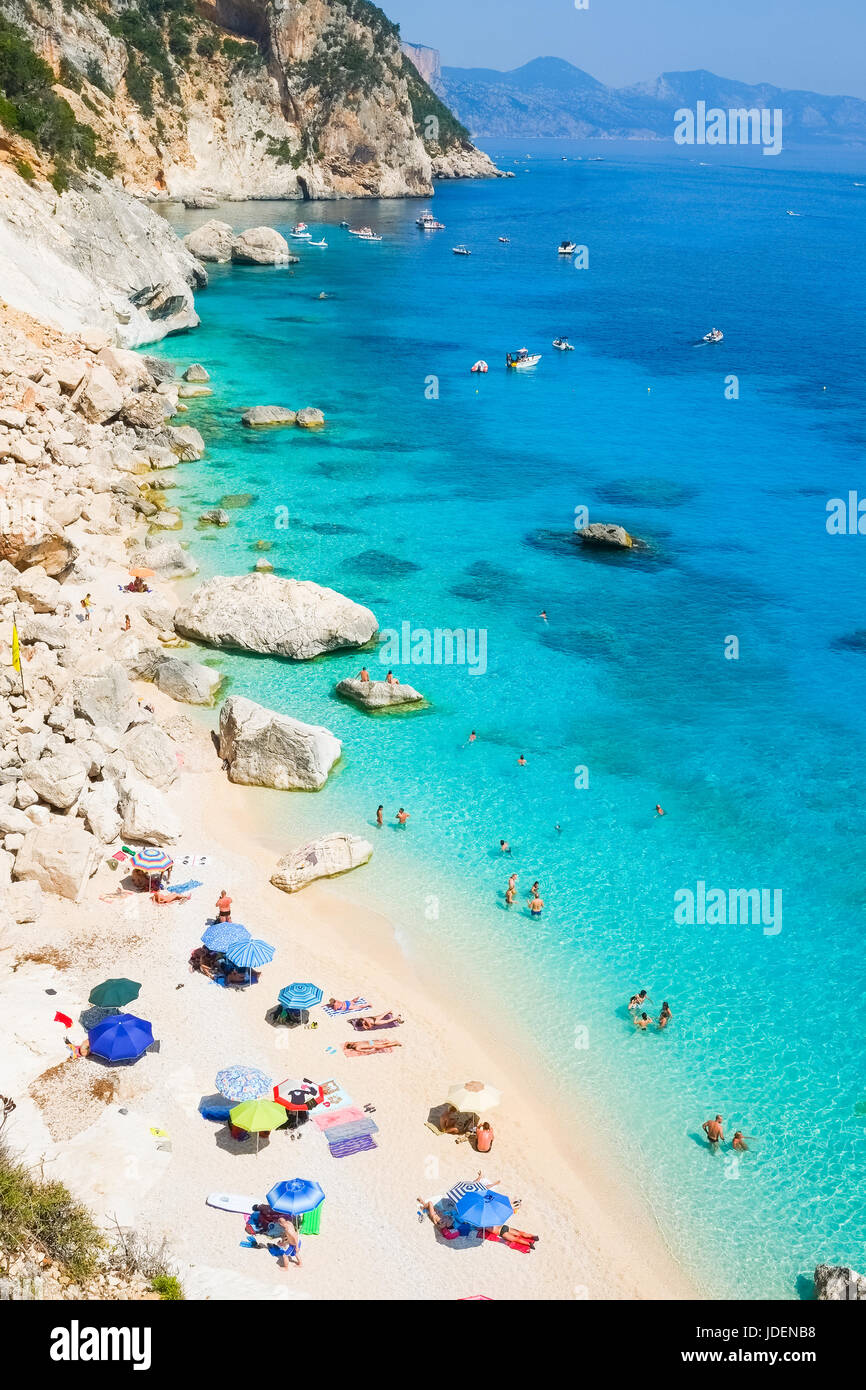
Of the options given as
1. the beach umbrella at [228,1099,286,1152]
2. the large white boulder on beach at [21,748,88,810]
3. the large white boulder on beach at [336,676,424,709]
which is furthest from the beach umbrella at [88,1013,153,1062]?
the large white boulder on beach at [336,676,424,709]

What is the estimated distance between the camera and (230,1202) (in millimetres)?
18281

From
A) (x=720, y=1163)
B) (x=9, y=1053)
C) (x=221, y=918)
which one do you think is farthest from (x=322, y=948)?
(x=720, y=1163)

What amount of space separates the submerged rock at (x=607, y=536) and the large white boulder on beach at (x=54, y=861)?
31072 mm

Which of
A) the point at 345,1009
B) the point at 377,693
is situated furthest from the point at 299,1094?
the point at 377,693

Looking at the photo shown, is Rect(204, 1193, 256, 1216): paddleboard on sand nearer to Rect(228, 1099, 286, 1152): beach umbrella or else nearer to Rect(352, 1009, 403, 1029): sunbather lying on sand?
Rect(228, 1099, 286, 1152): beach umbrella

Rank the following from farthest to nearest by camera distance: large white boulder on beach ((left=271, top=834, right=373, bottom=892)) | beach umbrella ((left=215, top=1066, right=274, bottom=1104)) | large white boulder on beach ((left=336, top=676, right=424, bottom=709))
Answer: large white boulder on beach ((left=336, top=676, right=424, bottom=709)) → large white boulder on beach ((left=271, top=834, right=373, bottom=892)) → beach umbrella ((left=215, top=1066, right=274, bottom=1104))

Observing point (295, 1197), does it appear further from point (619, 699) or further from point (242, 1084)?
point (619, 699)

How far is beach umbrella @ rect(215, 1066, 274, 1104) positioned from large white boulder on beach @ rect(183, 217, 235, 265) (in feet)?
325

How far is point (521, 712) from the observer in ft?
118

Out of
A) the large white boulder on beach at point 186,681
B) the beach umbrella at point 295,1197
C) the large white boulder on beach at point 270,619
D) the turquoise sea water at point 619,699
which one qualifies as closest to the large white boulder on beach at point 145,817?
the turquoise sea water at point 619,699

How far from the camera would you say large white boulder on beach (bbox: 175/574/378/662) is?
37.4 meters

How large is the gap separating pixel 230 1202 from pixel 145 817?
37.0ft
